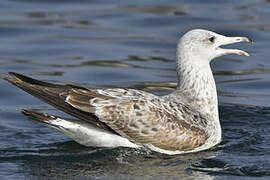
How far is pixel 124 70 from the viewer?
14047 mm

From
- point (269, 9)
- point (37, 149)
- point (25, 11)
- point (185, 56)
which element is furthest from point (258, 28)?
point (37, 149)

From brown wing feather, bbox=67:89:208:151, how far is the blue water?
8.0 inches

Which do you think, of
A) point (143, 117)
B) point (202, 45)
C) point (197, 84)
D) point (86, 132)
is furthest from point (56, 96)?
point (202, 45)

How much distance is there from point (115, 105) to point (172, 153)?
0.89m

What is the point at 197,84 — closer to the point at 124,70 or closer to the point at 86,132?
the point at 86,132

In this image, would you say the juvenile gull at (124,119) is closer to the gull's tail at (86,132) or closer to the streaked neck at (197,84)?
the gull's tail at (86,132)

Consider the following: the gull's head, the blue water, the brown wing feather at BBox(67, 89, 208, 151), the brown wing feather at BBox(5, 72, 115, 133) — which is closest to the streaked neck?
the gull's head

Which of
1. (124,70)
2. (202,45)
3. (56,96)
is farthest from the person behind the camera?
(124,70)

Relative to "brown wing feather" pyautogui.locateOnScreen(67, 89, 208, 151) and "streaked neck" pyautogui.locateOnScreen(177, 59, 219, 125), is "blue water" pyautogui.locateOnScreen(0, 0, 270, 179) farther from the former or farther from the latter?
"streaked neck" pyautogui.locateOnScreen(177, 59, 219, 125)

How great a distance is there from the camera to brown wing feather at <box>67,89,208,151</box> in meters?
9.58

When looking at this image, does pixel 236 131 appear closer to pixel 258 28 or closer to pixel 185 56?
pixel 185 56

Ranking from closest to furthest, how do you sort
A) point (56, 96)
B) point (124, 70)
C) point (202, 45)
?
point (56, 96) → point (202, 45) → point (124, 70)

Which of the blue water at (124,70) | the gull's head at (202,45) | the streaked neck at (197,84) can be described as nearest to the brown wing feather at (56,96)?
the blue water at (124,70)

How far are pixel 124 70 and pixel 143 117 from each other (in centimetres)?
447
